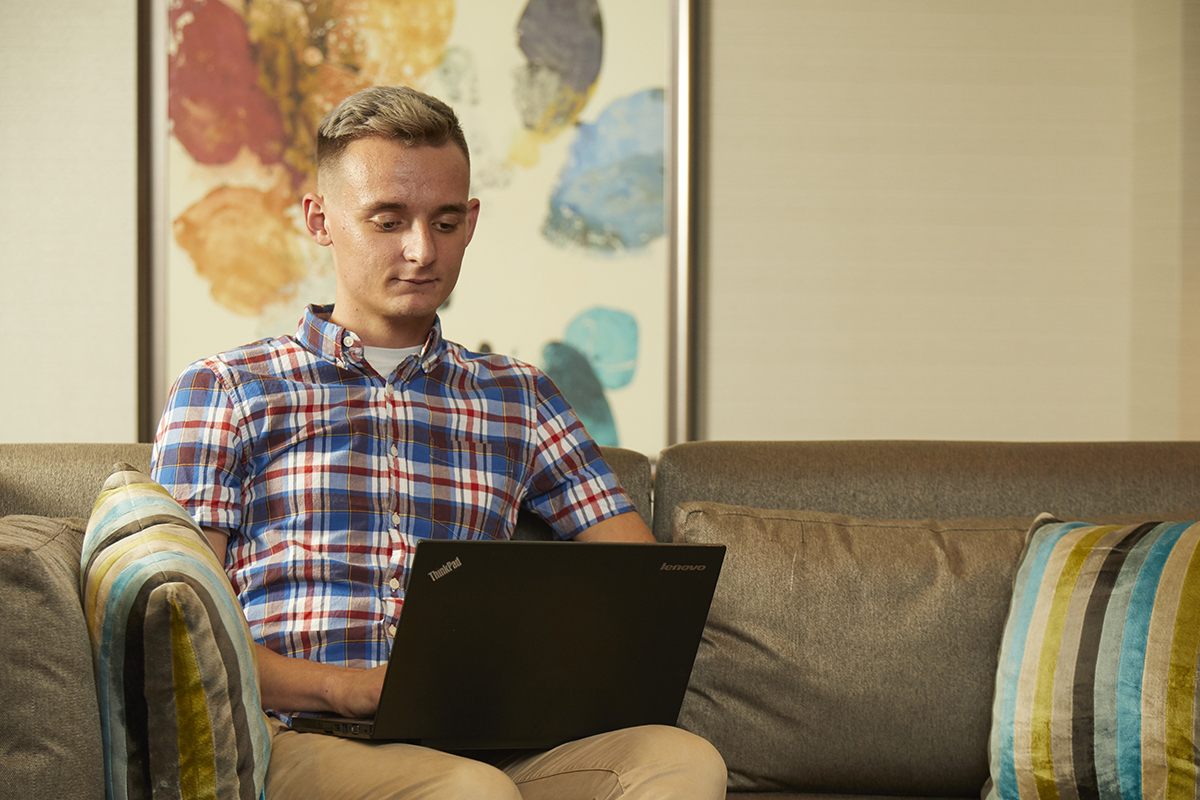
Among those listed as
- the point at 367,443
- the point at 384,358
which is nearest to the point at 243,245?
the point at 384,358

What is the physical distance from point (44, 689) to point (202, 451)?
1.51 ft

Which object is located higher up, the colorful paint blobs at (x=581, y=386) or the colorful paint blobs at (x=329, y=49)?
the colorful paint blobs at (x=329, y=49)

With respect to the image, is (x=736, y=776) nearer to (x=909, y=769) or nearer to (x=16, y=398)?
(x=909, y=769)

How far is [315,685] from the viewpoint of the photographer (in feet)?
4.08

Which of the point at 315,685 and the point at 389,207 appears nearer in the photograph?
the point at 315,685

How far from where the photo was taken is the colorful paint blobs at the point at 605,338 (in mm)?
2236

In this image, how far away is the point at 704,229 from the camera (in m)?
2.26

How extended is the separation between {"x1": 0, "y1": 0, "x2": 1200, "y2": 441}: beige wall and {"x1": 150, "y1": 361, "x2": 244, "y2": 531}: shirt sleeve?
1137 millimetres

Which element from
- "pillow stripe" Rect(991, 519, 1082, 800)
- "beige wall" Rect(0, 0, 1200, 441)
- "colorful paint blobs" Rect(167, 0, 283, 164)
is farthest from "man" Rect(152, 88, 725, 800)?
"beige wall" Rect(0, 0, 1200, 441)

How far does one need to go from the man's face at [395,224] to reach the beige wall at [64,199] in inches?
34.5

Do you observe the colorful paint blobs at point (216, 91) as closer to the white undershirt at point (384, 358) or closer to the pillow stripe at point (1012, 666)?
the white undershirt at point (384, 358)

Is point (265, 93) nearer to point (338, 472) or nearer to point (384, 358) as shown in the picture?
point (384, 358)

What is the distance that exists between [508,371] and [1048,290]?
4.31 ft

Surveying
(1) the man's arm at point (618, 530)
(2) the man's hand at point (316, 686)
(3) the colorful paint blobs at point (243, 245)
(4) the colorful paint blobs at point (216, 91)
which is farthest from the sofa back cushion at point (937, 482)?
(4) the colorful paint blobs at point (216, 91)
